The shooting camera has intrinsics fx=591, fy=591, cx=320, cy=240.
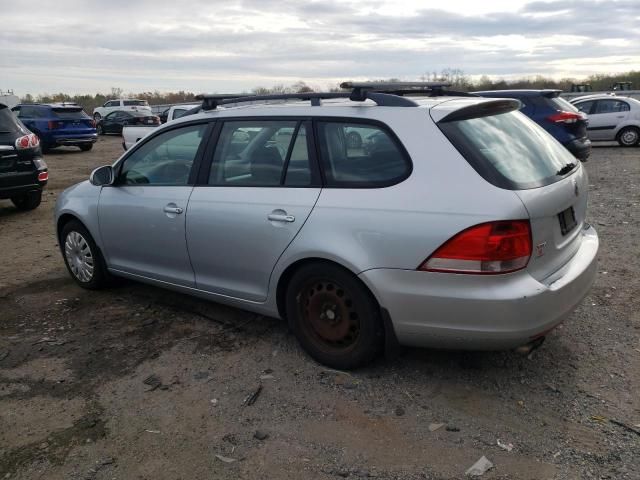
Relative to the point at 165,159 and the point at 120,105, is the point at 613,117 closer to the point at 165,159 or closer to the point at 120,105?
the point at 165,159

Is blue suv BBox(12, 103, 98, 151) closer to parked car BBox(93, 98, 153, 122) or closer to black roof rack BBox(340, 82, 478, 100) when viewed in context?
parked car BBox(93, 98, 153, 122)

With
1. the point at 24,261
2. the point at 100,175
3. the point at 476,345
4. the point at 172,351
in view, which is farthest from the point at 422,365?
the point at 24,261

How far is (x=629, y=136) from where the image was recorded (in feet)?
55.1

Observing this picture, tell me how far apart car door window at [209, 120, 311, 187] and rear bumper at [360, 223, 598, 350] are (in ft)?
3.00

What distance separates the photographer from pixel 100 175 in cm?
485

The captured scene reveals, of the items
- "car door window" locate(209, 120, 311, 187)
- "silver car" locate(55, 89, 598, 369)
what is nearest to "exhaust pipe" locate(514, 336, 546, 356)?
"silver car" locate(55, 89, 598, 369)

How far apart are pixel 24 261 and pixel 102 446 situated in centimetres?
418

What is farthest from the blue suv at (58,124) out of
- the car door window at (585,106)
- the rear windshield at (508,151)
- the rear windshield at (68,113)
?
the rear windshield at (508,151)

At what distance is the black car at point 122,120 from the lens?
2877 cm

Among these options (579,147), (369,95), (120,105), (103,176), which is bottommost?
(579,147)

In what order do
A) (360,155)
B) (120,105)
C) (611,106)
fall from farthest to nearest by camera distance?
(120,105), (611,106), (360,155)

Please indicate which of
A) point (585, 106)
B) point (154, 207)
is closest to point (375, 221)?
point (154, 207)

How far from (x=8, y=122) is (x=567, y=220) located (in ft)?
26.5

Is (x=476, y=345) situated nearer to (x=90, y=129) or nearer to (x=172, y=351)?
(x=172, y=351)
